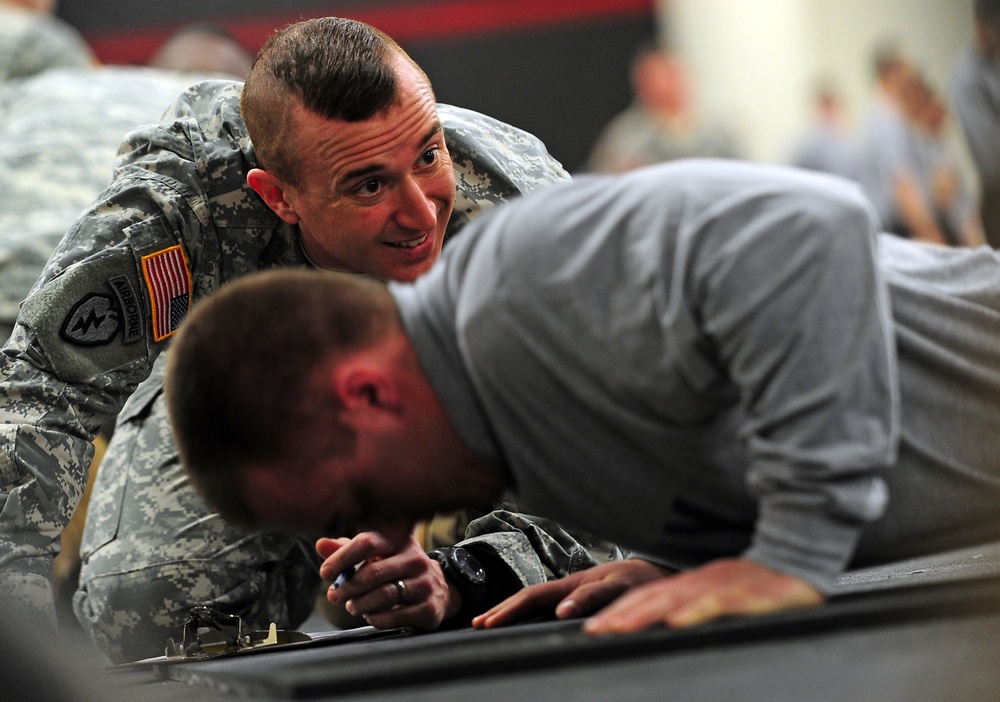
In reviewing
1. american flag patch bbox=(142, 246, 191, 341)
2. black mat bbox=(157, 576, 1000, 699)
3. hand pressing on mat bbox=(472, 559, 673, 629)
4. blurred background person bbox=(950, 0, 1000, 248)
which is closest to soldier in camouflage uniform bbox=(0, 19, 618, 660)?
american flag patch bbox=(142, 246, 191, 341)

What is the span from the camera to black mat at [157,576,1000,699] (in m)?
0.88

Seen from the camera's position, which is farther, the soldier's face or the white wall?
the white wall

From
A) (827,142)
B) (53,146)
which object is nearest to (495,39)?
(827,142)

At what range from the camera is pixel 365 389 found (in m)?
1.00

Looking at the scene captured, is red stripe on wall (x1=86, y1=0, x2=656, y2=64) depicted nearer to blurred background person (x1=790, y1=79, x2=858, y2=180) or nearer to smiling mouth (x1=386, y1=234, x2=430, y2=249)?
blurred background person (x1=790, y1=79, x2=858, y2=180)

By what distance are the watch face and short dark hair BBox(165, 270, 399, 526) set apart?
56cm

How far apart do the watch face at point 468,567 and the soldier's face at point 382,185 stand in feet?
1.53

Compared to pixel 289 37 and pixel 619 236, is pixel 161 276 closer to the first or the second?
pixel 289 37

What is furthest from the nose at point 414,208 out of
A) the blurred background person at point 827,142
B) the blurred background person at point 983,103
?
the blurred background person at point 827,142

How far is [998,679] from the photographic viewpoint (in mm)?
755

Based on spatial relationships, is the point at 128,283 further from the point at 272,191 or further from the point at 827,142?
the point at 827,142

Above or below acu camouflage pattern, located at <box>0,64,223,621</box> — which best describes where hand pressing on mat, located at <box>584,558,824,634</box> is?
below

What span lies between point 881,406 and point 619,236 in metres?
0.26

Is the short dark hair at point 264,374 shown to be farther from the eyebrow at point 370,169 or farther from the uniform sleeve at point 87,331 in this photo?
the eyebrow at point 370,169
